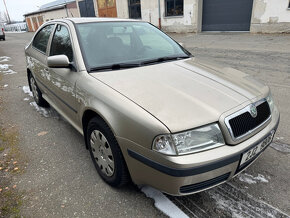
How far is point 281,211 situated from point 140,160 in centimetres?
129

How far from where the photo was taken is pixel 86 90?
7.27ft

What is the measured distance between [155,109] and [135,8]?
64.4ft

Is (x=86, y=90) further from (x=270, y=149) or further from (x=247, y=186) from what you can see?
(x=270, y=149)

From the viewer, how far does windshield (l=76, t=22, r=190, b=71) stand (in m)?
2.47

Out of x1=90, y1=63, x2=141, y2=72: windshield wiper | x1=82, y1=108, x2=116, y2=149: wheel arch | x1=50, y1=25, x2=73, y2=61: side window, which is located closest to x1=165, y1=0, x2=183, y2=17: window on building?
x1=50, y1=25, x2=73, y2=61: side window

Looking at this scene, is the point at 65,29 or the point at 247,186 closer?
the point at 247,186

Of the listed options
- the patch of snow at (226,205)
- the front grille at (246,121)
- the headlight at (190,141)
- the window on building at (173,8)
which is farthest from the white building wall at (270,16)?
the headlight at (190,141)

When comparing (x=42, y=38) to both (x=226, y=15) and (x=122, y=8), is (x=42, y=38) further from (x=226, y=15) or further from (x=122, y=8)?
(x=122, y=8)

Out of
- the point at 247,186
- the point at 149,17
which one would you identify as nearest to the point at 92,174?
the point at 247,186

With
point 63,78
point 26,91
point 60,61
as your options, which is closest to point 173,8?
point 26,91

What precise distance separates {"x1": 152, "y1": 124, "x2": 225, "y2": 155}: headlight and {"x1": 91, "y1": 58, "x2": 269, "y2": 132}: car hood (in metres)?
0.05

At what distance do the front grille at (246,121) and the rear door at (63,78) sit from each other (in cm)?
165

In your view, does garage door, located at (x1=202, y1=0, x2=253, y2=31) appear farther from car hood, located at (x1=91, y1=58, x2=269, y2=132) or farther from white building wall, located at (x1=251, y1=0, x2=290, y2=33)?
car hood, located at (x1=91, y1=58, x2=269, y2=132)

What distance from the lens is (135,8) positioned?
19.3 m
